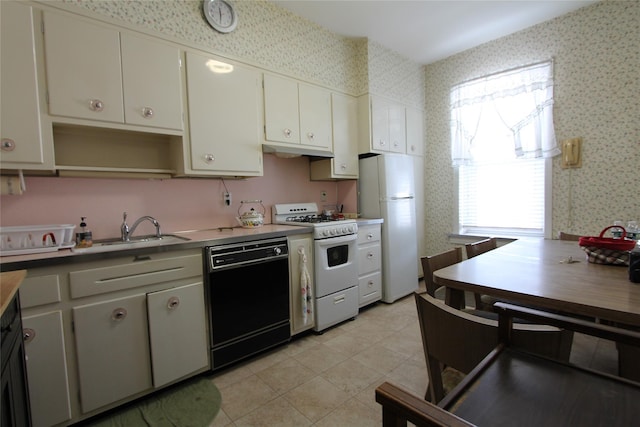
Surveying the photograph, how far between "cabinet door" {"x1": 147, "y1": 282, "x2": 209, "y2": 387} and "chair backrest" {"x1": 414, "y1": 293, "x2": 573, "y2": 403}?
1.43 m

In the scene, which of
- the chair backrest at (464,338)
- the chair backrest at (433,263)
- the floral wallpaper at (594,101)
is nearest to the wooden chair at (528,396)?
the chair backrest at (464,338)

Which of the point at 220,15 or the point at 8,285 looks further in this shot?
the point at 220,15

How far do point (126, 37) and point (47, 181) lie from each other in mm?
1040

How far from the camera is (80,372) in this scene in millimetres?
1538

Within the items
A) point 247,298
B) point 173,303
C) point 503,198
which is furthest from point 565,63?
point 173,303

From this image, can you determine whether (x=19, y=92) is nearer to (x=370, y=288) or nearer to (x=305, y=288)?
(x=305, y=288)

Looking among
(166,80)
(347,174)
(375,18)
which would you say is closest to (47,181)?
(166,80)

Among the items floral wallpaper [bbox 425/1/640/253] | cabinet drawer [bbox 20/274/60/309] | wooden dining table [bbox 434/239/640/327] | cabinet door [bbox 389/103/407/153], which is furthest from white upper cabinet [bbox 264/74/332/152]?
floral wallpaper [bbox 425/1/640/253]

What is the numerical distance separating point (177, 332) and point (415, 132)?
133 inches

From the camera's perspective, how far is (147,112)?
1.96 meters

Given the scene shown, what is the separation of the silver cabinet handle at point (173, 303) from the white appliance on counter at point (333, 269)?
1.10 metres

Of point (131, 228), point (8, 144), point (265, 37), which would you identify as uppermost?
point (265, 37)

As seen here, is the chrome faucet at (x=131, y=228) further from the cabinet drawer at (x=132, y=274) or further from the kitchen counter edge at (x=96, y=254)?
the cabinet drawer at (x=132, y=274)

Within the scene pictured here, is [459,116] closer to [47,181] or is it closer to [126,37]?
[126,37]
